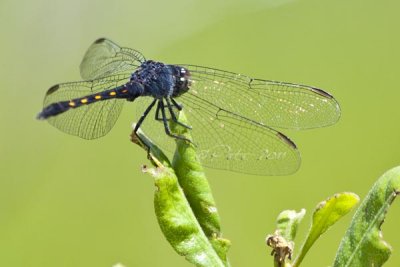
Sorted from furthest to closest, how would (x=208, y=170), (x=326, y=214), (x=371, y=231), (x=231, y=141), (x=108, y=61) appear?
(x=208, y=170), (x=108, y=61), (x=231, y=141), (x=326, y=214), (x=371, y=231)

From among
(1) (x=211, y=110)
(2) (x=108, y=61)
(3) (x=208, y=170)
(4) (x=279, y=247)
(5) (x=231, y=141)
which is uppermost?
(2) (x=108, y=61)

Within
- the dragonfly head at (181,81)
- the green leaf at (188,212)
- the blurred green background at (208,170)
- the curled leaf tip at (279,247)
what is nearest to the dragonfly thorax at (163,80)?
the dragonfly head at (181,81)

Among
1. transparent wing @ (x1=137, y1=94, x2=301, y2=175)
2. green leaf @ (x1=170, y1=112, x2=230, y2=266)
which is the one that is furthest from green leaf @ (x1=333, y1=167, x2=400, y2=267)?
transparent wing @ (x1=137, y1=94, x2=301, y2=175)

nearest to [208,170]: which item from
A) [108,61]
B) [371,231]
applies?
[108,61]

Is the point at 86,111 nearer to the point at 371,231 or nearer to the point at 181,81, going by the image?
the point at 181,81

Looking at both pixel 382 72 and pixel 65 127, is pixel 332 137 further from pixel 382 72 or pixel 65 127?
pixel 65 127

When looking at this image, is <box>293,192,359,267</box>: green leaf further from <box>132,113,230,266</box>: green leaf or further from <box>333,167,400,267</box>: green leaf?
<box>132,113,230,266</box>: green leaf
